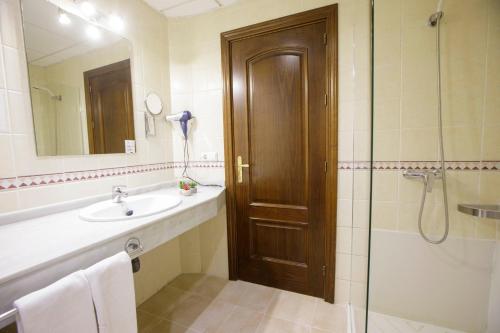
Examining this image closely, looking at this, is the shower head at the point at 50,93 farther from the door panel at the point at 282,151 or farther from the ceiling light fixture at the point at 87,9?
the door panel at the point at 282,151

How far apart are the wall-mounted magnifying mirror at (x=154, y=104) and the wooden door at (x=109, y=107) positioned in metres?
0.13

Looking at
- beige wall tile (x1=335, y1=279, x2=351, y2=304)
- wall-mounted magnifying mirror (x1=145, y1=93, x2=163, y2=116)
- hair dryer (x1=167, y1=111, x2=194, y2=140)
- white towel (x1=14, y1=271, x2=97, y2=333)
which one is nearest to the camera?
white towel (x1=14, y1=271, x2=97, y2=333)

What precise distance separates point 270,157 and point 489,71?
1266 millimetres

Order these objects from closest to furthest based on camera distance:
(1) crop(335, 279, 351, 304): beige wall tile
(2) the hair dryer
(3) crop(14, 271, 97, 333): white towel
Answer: (3) crop(14, 271, 97, 333): white towel, (1) crop(335, 279, 351, 304): beige wall tile, (2) the hair dryer

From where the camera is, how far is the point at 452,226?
4.07ft

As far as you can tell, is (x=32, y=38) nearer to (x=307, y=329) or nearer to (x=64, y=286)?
(x=64, y=286)

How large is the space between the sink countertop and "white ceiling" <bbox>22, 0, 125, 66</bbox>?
779 mm

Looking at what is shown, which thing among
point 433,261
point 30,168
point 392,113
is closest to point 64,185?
point 30,168

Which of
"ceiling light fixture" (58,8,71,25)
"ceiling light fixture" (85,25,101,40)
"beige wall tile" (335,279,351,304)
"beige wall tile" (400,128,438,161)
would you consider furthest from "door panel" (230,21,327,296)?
"ceiling light fixture" (58,8,71,25)

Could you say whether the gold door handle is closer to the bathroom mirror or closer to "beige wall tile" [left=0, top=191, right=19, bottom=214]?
the bathroom mirror

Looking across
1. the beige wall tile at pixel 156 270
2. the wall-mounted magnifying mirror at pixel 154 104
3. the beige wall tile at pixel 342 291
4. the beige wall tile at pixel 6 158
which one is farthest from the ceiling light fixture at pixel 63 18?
the beige wall tile at pixel 342 291

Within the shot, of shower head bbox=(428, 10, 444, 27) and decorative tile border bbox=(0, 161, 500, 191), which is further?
shower head bbox=(428, 10, 444, 27)

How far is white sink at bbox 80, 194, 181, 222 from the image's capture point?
3.23 ft

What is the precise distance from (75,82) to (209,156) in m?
0.95
